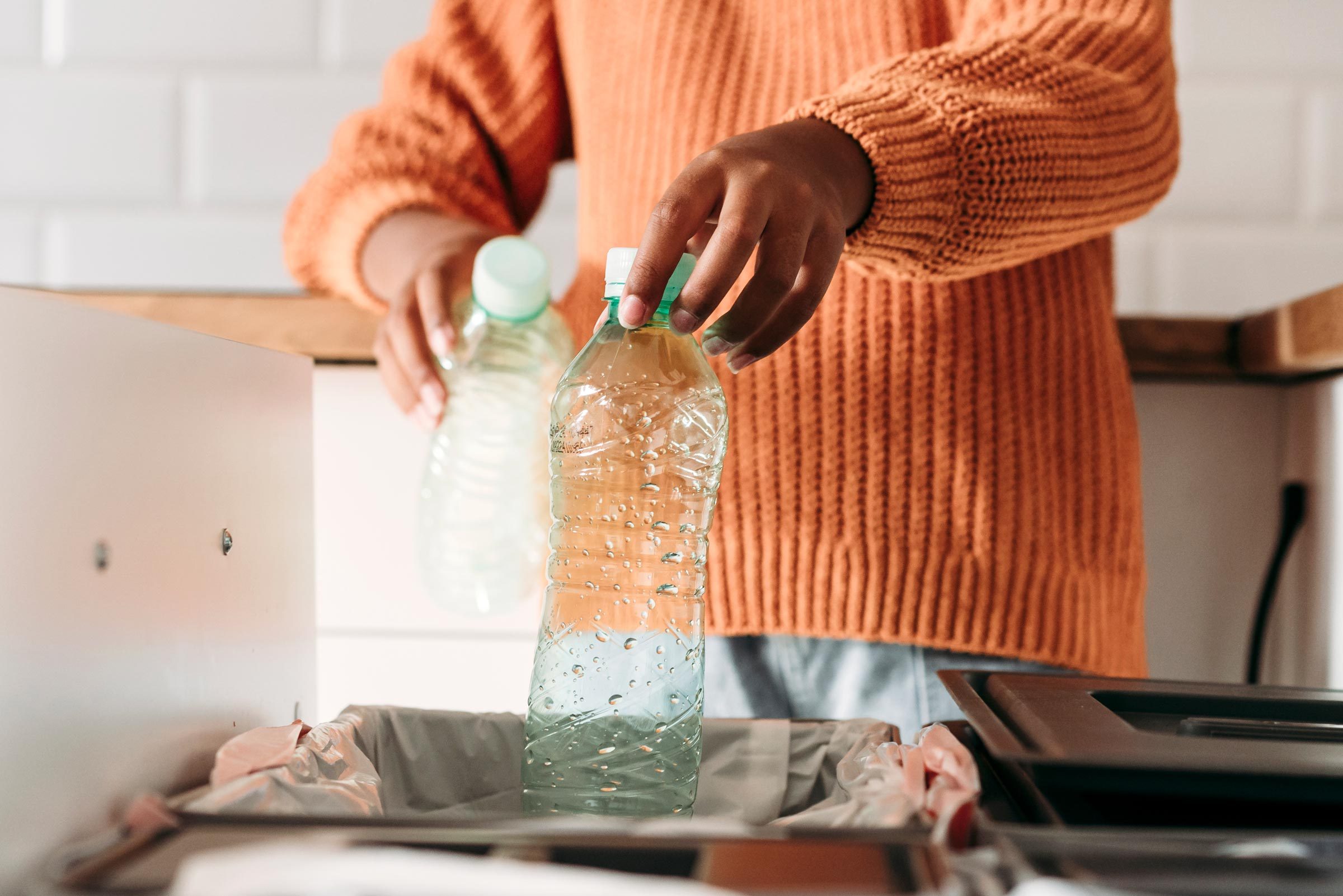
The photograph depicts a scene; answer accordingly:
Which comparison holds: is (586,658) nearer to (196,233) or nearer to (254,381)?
(254,381)

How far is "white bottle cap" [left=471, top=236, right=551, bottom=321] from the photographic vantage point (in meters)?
0.58

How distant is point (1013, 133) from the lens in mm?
536

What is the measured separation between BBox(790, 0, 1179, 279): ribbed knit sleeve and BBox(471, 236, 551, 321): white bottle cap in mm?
179

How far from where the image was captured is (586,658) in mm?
509

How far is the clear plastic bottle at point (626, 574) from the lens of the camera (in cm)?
45

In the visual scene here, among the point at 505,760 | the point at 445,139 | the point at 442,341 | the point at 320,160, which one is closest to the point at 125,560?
the point at 505,760

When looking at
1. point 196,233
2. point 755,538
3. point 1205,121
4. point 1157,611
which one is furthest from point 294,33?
point 1157,611

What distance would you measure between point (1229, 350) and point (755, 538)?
524mm

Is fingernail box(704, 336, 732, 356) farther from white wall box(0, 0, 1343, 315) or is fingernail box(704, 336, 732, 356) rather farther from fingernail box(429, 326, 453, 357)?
white wall box(0, 0, 1343, 315)

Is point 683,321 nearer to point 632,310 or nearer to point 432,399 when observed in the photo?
point 632,310

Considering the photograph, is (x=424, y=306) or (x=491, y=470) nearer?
(x=424, y=306)

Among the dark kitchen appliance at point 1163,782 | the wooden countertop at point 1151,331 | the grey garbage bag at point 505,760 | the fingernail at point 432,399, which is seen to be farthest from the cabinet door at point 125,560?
the wooden countertop at point 1151,331

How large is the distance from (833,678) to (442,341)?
35cm

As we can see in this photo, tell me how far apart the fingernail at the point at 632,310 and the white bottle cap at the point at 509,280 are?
215 mm
